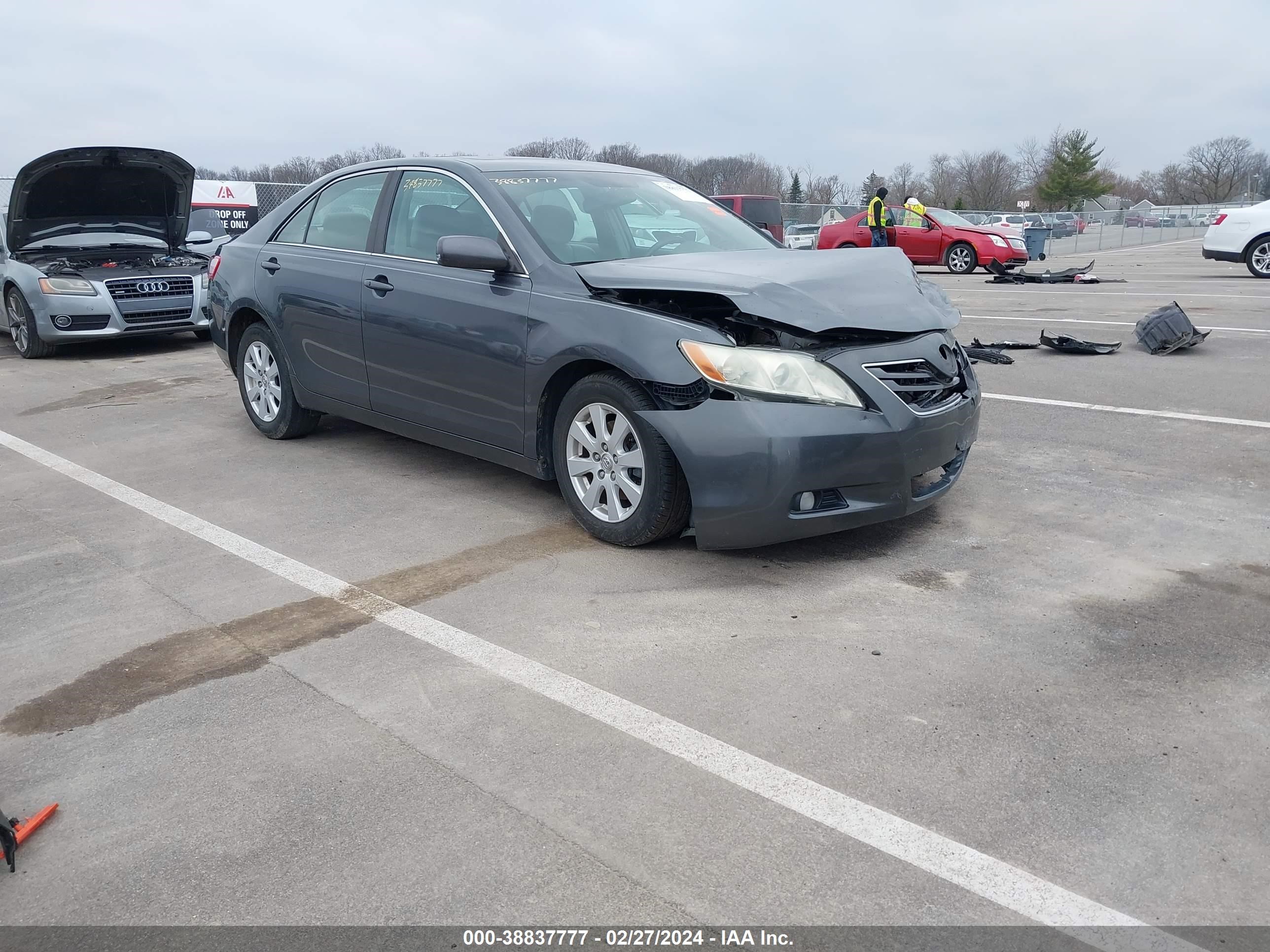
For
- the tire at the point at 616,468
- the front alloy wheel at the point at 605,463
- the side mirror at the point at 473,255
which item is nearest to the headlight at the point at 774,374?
the tire at the point at 616,468

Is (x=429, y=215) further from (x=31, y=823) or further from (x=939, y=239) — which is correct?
(x=939, y=239)

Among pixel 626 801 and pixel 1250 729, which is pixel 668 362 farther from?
pixel 1250 729

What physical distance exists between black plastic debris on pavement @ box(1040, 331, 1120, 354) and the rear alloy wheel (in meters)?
10.5

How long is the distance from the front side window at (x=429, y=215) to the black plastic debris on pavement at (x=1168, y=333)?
19.0 ft

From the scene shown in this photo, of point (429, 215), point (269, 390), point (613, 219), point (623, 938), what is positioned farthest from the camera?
point (269, 390)

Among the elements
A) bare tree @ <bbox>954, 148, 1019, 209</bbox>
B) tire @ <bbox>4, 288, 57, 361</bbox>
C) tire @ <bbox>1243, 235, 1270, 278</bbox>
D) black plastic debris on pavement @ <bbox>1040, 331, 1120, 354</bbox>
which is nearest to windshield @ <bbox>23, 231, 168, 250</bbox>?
tire @ <bbox>4, 288, 57, 361</bbox>

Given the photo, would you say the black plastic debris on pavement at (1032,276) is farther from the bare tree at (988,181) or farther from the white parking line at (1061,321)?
the bare tree at (988,181)

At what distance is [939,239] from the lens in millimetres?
22156

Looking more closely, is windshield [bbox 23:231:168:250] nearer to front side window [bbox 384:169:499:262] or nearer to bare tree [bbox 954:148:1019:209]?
front side window [bbox 384:169:499:262]

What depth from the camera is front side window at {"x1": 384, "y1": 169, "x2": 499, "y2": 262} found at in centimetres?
518

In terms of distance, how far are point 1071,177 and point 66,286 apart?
2992 inches

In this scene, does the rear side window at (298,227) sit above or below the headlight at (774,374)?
above

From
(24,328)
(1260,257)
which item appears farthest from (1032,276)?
(24,328)

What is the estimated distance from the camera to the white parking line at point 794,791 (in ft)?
7.32
